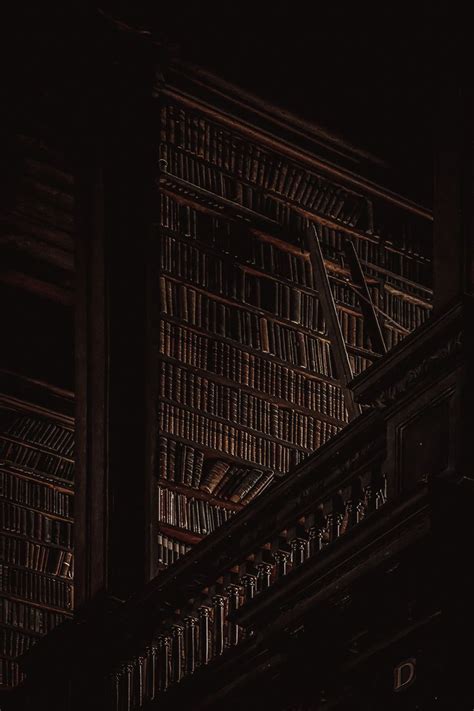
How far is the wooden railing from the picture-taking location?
5.99 metres

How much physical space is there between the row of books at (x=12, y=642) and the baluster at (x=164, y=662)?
1.88 metres

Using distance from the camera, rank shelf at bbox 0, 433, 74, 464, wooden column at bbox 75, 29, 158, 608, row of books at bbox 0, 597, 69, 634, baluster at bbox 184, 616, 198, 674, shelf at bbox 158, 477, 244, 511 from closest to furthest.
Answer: baluster at bbox 184, 616, 198, 674, wooden column at bbox 75, 29, 158, 608, shelf at bbox 158, 477, 244, 511, row of books at bbox 0, 597, 69, 634, shelf at bbox 0, 433, 74, 464

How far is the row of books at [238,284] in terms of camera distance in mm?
7828

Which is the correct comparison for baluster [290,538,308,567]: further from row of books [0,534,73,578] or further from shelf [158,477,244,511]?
row of books [0,534,73,578]

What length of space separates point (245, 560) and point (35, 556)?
8.34 ft

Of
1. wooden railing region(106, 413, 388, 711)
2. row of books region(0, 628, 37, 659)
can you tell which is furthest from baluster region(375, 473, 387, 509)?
row of books region(0, 628, 37, 659)

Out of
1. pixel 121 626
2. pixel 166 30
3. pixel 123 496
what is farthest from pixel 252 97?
pixel 121 626

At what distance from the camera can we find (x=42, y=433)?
9258mm

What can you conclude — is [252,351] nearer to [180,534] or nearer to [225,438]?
[225,438]

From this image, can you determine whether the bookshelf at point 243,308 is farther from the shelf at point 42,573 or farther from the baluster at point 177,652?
the shelf at point 42,573

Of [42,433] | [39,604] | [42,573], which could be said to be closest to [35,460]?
[42,433]

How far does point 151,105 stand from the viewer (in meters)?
7.91

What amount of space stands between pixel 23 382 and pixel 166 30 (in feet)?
6.63

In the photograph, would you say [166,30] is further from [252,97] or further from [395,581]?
[395,581]
